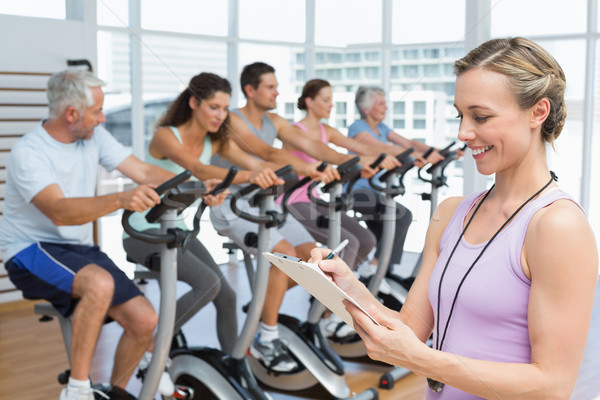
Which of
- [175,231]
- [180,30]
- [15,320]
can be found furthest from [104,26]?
[175,231]

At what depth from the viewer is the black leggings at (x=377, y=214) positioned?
412 cm

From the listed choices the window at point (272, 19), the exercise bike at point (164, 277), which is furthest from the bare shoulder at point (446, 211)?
the window at point (272, 19)

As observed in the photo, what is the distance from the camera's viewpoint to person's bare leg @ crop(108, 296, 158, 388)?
2.46m

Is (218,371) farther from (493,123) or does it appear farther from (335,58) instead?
(335,58)

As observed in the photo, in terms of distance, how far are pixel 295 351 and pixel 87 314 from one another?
1149 millimetres

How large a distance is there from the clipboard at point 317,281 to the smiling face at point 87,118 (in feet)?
6.03

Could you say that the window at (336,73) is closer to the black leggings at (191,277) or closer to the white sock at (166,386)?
the black leggings at (191,277)

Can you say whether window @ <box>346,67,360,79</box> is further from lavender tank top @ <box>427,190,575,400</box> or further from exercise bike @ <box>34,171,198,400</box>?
lavender tank top @ <box>427,190,575,400</box>

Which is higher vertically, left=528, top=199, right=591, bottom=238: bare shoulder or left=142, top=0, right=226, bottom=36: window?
left=142, top=0, right=226, bottom=36: window

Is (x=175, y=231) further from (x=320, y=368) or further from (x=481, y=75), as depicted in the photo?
(x=481, y=75)

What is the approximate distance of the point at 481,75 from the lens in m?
1.13

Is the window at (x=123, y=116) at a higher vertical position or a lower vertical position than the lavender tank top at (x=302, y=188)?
higher

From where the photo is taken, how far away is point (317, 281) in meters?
1.04

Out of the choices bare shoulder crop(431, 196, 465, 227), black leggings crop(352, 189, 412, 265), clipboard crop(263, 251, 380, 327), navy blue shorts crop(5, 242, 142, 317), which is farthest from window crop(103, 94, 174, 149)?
clipboard crop(263, 251, 380, 327)
